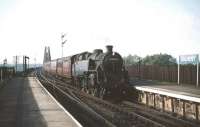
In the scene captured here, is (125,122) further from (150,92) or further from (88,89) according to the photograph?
(88,89)

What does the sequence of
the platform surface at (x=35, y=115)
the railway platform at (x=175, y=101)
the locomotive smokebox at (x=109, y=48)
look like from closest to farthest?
the platform surface at (x=35, y=115), the railway platform at (x=175, y=101), the locomotive smokebox at (x=109, y=48)

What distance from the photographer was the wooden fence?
29.1m

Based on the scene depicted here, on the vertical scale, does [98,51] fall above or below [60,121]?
above

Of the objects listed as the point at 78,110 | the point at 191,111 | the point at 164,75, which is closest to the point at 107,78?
the point at 78,110

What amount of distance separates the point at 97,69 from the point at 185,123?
8791mm

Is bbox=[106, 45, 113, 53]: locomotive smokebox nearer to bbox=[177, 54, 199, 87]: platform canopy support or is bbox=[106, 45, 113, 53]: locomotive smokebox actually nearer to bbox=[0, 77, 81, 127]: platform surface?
bbox=[0, 77, 81, 127]: platform surface

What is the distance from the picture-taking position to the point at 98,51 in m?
24.5

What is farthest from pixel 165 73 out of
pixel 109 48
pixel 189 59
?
pixel 109 48

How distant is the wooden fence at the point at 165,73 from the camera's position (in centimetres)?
2914

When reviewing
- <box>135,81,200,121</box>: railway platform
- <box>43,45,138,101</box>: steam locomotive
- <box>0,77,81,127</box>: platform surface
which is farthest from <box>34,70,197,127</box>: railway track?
<box>135,81,200,121</box>: railway platform

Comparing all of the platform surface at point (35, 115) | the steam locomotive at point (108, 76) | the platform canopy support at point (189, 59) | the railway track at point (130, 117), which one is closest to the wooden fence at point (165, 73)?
the platform canopy support at point (189, 59)

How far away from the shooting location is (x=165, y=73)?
34500 millimetres

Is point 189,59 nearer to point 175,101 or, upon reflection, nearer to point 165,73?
point 165,73

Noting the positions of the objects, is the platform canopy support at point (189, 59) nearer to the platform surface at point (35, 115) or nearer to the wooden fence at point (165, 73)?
the wooden fence at point (165, 73)
